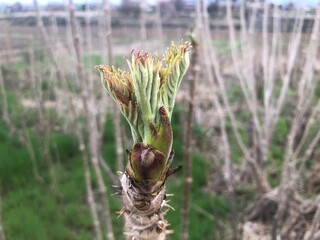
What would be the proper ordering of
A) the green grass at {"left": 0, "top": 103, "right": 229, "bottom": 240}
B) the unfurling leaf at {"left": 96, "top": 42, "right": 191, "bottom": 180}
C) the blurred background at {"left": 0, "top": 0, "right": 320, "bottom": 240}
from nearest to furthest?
1. the unfurling leaf at {"left": 96, "top": 42, "right": 191, "bottom": 180}
2. the blurred background at {"left": 0, "top": 0, "right": 320, "bottom": 240}
3. the green grass at {"left": 0, "top": 103, "right": 229, "bottom": 240}

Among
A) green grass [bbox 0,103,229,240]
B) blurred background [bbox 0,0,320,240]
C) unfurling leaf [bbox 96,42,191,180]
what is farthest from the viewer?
green grass [bbox 0,103,229,240]

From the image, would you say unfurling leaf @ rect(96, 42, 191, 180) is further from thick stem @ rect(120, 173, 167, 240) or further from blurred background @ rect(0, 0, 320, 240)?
blurred background @ rect(0, 0, 320, 240)

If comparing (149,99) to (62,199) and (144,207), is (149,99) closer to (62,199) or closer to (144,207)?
(144,207)

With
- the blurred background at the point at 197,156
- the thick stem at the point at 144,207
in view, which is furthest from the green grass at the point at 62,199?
the thick stem at the point at 144,207

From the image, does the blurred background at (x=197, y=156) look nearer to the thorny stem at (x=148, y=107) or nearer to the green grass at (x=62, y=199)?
the green grass at (x=62, y=199)

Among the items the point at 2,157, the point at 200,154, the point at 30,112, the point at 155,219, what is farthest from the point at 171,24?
the point at 155,219

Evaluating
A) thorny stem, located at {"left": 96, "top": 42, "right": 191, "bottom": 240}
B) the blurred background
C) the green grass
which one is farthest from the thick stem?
the green grass

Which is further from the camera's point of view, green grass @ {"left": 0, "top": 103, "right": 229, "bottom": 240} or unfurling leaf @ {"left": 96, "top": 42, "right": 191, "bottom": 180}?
green grass @ {"left": 0, "top": 103, "right": 229, "bottom": 240}

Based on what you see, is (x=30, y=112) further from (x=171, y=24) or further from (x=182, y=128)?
Result: (x=171, y=24)
